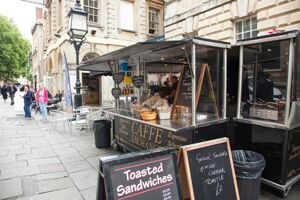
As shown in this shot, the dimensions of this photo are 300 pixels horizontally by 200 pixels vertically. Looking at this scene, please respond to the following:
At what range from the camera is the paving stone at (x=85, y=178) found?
14.3 feet

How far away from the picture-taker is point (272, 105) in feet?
14.3

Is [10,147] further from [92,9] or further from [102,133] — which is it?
[92,9]

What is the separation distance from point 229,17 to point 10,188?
887cm

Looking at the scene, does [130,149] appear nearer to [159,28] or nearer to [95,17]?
[95,17]

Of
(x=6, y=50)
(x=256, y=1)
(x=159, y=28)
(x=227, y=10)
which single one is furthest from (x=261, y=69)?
(x=6, y=50)

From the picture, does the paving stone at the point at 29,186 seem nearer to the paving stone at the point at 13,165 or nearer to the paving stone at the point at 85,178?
the paving stone at the point at 85,178

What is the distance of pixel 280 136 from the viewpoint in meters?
3.88

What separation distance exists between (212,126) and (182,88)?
972mm

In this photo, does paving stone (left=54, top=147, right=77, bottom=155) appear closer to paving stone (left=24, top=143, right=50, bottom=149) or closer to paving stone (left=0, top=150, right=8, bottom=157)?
paving stone (left=24, top=143, right=50, bottom=149)

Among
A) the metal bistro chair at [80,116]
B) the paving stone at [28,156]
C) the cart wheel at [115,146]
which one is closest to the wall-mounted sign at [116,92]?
the cart wheel at [115,146]

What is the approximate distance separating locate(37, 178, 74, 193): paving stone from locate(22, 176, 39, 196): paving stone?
0.08 metres

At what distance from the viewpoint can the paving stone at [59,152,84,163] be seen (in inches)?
227

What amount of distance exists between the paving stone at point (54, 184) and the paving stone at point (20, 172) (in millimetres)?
635

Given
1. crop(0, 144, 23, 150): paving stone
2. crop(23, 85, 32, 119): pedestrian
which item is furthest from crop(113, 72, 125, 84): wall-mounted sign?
crop(23, 85, 32, 119): pedestrian
